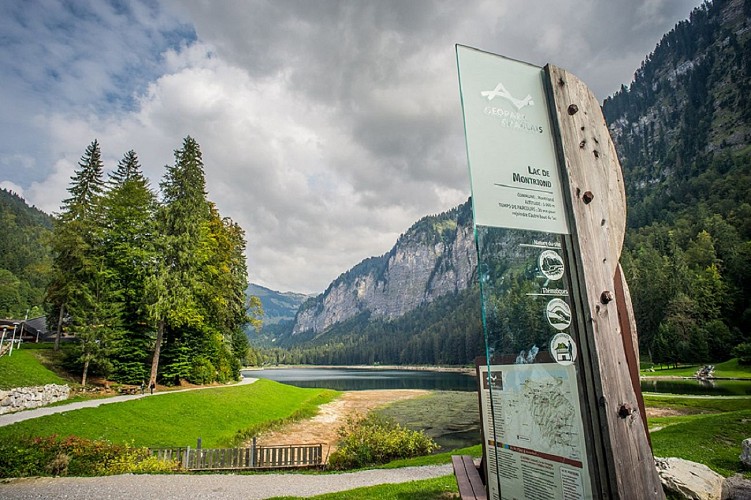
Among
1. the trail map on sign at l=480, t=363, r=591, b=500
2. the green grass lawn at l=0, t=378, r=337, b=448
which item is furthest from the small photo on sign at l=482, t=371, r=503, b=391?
the green grass lawn at l=0, t=378, r=337, b=448

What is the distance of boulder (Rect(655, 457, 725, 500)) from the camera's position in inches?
217

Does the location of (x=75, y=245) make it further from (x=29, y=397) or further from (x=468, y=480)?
(x=468, y=480)

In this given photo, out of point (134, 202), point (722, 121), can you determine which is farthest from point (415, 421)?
point (722, 121)

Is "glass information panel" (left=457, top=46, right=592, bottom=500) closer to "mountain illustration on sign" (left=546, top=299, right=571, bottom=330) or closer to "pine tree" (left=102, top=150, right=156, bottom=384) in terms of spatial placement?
"mountain illustration on sign" (left=546, top=299, right=571, bottom=330)

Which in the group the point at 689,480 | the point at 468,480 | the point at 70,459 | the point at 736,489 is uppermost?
the point at 468,480

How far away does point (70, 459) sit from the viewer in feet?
36.3

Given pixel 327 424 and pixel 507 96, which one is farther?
pixel 327 424

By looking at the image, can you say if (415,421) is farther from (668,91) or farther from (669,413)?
(668,91)

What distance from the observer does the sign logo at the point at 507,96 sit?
2.97 metres

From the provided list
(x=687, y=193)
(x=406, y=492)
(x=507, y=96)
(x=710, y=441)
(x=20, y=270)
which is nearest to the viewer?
(x=507, y=96)

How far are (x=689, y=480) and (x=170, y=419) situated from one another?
66.0 ft

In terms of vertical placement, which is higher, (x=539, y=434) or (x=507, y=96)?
(x=507, y=96)

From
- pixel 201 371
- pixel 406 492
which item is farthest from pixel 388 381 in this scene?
pixel 406 492

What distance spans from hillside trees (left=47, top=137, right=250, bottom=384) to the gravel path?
15.5 meters
